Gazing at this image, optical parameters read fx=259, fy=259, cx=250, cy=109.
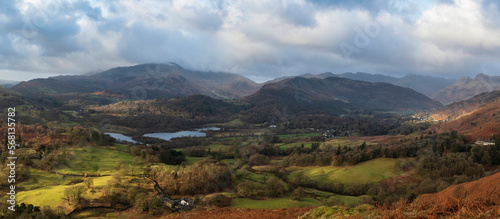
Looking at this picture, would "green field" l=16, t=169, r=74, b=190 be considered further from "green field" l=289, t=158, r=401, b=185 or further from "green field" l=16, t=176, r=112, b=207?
"green field" l=289, t=158, r=401, b=185

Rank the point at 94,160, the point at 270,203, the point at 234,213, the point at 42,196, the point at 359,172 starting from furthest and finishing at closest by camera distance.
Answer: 1. the point at 359,172
2. the point at 94,160
3. the point at 270,203
4. the point at 42,196
5. the point at 234,213

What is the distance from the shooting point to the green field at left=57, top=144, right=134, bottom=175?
66250 mm

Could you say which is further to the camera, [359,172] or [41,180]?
[359,172]

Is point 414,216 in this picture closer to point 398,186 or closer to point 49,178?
point 398,186

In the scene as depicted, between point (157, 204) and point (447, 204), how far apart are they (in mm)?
44900

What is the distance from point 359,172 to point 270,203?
1672 inches

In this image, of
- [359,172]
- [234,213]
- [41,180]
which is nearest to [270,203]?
[234,213]

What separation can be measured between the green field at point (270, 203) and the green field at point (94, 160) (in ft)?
121

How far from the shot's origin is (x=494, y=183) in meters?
23.8

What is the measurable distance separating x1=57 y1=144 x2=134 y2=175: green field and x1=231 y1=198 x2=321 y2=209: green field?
37017 mm

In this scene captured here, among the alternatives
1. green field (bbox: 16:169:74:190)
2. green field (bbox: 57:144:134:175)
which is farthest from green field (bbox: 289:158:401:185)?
green field (bbox: 16:169:74:190)

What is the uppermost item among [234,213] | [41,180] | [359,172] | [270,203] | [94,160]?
[94,160]

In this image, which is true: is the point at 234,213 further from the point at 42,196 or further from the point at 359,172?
the point at 359,172

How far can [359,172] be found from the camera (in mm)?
81438
